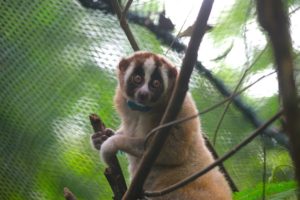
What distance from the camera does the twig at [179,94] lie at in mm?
869

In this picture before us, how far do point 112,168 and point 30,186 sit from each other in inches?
57.4

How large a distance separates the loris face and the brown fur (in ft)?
0.05

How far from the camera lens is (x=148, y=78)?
2.63 meters

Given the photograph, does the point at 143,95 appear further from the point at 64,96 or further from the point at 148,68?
the point at 64,96

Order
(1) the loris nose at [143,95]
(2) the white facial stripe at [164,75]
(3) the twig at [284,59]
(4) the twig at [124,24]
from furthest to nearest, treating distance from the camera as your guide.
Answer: (2) the white facial stripe at [164,75] → (1) the loris nose at [143,95] → (4) the twig at [124,24] → (3) the twig at [284,59]

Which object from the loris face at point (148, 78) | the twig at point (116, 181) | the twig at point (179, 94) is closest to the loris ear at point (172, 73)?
the loris face at point (148, 78)

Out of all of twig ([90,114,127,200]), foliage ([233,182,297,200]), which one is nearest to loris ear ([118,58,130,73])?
twig ([90,114,127,200])

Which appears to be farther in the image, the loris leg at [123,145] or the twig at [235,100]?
the twig at [235,100]

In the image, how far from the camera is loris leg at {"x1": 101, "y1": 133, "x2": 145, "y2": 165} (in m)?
2.50

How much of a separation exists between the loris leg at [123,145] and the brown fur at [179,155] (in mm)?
84

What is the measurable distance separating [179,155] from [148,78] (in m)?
0.44

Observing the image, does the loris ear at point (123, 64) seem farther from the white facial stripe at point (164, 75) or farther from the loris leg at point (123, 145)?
the loris leg at point (123, 145)

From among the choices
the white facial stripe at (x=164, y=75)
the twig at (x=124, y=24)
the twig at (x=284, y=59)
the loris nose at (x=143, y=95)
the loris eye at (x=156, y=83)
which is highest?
the twig at (x=284, y=59)

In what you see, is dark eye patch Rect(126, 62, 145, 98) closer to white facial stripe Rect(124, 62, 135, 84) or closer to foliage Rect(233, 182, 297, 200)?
white facial stripe Rect(124, 62, 135, 84)
